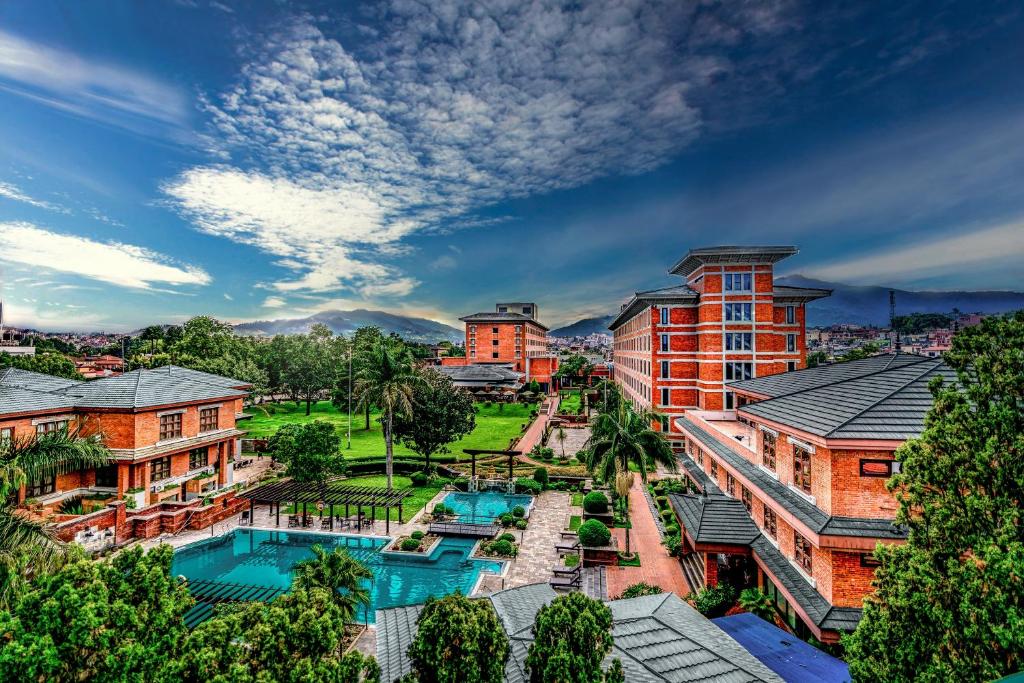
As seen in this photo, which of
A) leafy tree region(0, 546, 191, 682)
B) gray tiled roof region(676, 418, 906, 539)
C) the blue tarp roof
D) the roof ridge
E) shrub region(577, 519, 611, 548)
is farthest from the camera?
shrub region(577, 519, 611, 548)

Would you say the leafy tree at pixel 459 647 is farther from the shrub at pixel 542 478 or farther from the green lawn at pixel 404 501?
the shrub at pixel 542 478

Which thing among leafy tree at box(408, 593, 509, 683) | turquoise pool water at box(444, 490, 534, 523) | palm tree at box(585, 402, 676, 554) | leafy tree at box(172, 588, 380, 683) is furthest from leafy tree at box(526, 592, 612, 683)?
turquoise pool water at box(444, 490, 534, 523)

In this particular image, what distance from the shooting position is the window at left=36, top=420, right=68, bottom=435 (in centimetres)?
2273

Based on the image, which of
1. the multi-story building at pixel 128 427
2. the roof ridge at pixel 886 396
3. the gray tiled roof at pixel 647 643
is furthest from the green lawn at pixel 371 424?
the roof ridge at pixel 886 396

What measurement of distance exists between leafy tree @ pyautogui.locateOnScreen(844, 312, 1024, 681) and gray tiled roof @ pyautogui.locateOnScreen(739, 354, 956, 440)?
4988 millimetres

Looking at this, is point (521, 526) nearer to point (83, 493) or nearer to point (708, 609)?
point (708, 609)

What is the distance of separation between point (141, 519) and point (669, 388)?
38930mm

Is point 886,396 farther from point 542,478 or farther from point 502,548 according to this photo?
point 542,478

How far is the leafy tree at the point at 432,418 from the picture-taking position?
33.3m

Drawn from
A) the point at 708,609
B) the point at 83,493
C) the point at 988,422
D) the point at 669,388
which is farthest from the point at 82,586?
the point at 669,388

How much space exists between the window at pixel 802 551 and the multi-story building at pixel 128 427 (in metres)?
30.0

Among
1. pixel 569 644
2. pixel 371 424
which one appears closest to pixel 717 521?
pixel 569 644

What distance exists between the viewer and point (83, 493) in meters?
24.2

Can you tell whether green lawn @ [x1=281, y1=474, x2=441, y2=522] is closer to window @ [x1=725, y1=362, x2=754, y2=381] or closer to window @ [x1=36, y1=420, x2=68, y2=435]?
window @ [x1=36, y1=420, x2=68, y2=435]
